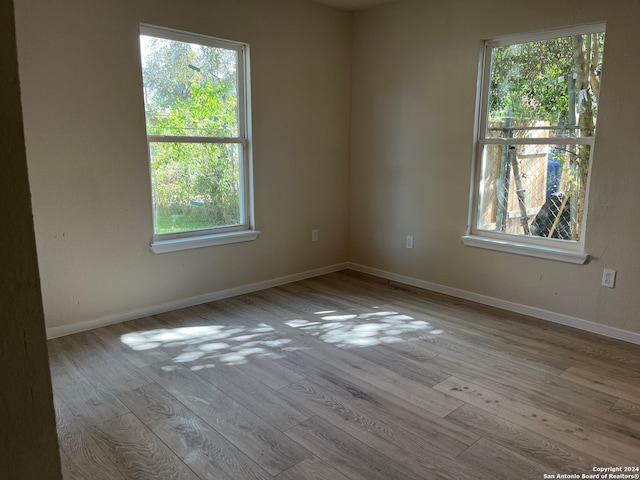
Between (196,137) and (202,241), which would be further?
(202,241)

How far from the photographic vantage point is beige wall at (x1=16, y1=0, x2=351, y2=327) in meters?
2.86

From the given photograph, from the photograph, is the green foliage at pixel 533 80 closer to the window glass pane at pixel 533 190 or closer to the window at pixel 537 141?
the window at pixel 537 141

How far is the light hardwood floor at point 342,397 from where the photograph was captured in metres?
1.89

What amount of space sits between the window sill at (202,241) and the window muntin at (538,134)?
6.29ft

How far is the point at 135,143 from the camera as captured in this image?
3223 millimetres

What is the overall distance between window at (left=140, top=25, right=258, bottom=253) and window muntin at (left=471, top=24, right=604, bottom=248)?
1948mm

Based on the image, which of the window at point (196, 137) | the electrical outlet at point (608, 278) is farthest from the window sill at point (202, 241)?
the electrical outlet at point (608, 278)

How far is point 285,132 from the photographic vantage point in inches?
161

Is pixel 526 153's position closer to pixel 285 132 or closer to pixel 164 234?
pixel 285 132

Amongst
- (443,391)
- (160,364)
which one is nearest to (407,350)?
(443,391)

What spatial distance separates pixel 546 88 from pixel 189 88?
2.62 m

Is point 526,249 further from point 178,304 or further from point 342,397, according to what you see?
point 178,304

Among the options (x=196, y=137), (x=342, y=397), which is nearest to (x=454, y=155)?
(x=196, y=137)

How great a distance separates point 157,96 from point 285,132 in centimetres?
116
